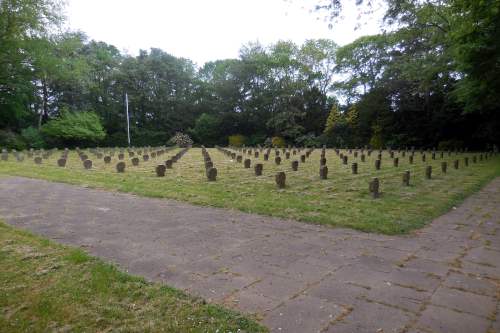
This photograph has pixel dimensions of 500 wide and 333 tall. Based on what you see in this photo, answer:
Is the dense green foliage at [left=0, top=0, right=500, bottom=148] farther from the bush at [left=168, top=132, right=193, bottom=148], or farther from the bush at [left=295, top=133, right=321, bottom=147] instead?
the bush at [left=168, top=132, right=193, bottom=148]

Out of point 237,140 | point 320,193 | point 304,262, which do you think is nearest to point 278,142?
point 237,140

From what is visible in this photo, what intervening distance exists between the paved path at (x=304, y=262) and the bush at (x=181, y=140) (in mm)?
30898

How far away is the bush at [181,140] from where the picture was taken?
37.6 metres

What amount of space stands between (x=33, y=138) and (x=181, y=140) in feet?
45.2

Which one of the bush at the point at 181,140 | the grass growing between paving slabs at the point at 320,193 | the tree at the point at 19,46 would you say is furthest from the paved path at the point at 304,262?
the bush at the point at 181,140

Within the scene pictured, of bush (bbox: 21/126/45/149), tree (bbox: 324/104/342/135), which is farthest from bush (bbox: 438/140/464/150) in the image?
bush (bbox: 21/126/45/149)

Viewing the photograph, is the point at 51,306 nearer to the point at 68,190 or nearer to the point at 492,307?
the point at 492,307

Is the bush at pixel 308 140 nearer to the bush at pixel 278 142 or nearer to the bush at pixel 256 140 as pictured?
the bush at pixel 278 142

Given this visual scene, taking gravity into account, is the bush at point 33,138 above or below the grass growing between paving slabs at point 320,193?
above

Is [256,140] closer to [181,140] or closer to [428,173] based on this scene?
[181,140]

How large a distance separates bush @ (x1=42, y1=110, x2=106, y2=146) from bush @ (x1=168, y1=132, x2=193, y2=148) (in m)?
7.08

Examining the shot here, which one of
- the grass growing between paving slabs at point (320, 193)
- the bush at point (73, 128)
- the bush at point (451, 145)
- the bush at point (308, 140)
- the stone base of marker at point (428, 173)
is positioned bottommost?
the grass growing between paving slabs at point (320, 193)

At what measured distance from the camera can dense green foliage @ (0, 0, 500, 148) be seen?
29125 millimetres

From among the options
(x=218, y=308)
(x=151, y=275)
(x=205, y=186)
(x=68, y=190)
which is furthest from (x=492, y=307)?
(x=68, y=190)
